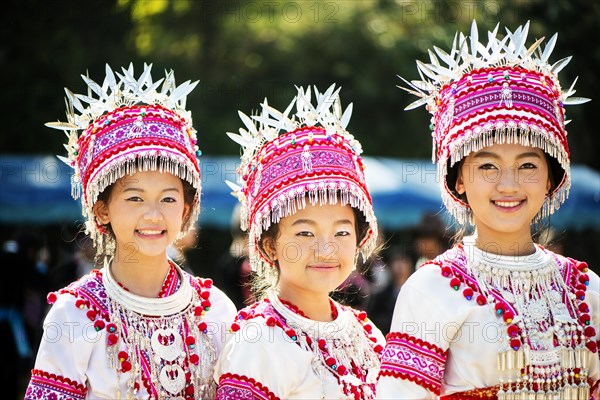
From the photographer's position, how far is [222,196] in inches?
460

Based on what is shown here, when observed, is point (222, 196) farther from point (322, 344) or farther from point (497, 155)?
point (497, 155)

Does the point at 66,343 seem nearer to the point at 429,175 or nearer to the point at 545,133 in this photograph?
the point at 545,133

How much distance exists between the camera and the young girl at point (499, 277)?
3.59 metres

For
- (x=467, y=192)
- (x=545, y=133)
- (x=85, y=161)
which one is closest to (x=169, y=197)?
(x=85, y=161)

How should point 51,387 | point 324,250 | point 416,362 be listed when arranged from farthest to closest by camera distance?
point 324,250
point 51,387
point 416,362

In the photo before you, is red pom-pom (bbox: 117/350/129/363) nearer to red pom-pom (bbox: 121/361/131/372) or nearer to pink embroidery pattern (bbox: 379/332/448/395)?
red pom-pom (bbox: 121/361/131/372)

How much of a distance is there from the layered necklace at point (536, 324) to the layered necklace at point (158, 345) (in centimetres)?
125

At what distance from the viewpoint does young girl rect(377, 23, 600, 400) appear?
3592 mm

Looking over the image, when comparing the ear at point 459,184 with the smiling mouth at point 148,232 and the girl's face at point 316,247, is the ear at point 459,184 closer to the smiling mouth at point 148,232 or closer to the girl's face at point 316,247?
the girl's face at point 316,247

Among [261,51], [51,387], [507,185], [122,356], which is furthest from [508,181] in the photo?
[261,51]

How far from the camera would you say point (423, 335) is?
3.59m

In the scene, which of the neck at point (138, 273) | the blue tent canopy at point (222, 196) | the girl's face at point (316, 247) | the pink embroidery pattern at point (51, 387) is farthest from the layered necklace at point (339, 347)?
the blue tent canopy at point (222, 196)

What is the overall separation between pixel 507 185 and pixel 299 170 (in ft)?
2.84

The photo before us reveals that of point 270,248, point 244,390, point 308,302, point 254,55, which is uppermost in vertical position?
point 254,55
